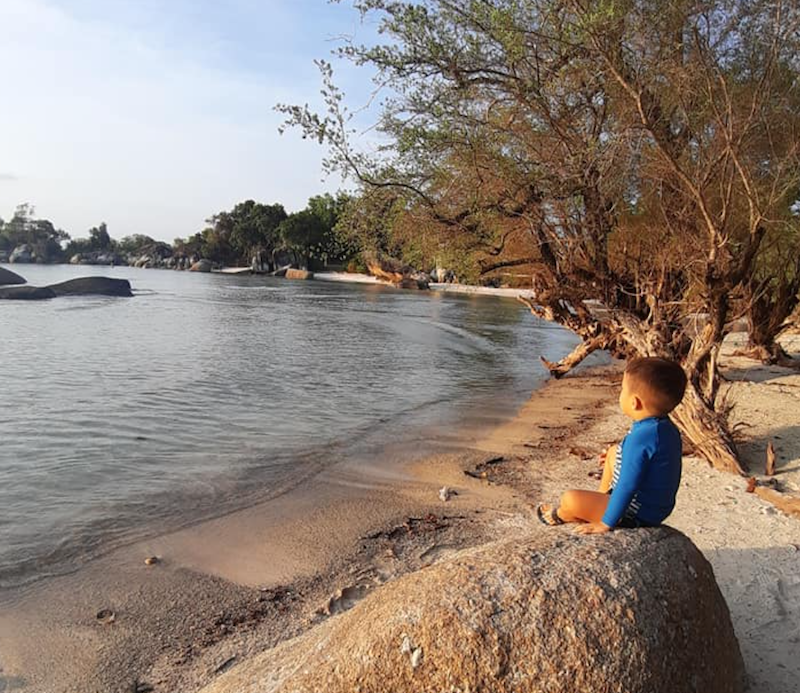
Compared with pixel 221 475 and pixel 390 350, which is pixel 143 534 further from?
pixel 390 350

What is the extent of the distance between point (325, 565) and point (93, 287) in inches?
1747

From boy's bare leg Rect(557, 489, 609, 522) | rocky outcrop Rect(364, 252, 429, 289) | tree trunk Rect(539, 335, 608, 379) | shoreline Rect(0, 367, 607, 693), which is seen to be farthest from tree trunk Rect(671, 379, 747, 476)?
rocky outcrop Rect(364, 252, 429, 289)

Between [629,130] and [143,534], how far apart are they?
922cm

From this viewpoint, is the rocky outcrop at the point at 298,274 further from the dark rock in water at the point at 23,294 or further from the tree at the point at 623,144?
the tree at the point at 623,144

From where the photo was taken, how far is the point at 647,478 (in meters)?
3.64

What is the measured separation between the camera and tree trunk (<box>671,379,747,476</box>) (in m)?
7.95

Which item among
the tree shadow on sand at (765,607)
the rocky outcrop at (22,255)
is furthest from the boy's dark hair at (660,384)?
the rocky outcrop at (22,255)

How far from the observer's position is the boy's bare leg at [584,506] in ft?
12.8

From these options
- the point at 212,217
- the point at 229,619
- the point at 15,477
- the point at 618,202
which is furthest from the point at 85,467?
the point at 212,217

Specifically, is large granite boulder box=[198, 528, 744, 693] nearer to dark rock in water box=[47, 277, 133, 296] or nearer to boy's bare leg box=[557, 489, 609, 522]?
boy's bare leg box=[557, 489, 609, 522]

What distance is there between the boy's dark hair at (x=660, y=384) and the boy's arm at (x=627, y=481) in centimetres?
26

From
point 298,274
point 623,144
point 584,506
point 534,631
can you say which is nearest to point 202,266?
point 298,274

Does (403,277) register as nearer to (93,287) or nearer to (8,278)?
(93,287)

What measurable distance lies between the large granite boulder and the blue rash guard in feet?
0.98
